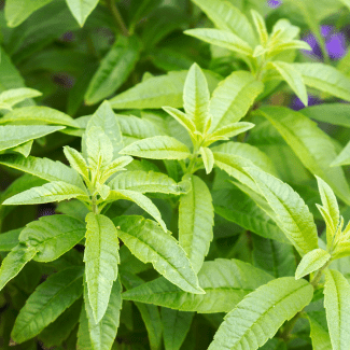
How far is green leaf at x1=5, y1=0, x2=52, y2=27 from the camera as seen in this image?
38.8 inches

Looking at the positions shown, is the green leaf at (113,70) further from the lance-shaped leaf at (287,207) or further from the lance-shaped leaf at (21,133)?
the lance-shaped leaf at (287,207)

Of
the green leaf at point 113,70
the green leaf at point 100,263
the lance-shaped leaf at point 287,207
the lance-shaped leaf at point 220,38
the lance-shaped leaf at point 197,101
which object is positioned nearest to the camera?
the green leaf at point 100,263

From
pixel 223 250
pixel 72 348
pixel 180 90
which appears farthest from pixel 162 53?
pixel 72 348

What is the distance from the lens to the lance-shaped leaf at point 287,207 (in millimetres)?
716

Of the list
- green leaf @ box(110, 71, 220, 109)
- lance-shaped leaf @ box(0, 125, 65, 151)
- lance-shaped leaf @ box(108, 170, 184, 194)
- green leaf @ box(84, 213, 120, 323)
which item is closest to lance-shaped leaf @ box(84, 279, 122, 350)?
green leaf @ box(84, 213, 120, 323)

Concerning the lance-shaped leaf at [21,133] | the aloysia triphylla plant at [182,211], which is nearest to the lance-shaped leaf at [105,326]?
the aloysia triphylla plant at [182,211]

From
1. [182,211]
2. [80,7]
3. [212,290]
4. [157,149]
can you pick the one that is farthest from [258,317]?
[80,7]

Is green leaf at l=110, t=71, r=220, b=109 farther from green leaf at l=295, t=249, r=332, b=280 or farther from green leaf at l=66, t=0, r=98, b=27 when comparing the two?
green leaf at l=295, t=249, r=332, b=280

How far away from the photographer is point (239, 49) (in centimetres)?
98

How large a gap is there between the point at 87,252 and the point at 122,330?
0.51 m

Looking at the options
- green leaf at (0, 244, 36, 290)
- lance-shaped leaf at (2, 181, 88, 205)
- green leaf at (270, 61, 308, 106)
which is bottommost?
green leaf at (0, 244, 36, 290)

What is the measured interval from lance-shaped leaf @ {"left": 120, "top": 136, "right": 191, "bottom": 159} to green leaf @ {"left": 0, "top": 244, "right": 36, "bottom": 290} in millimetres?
251

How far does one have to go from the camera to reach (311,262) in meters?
0.69

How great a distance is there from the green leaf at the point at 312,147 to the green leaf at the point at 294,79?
0.38 feet
